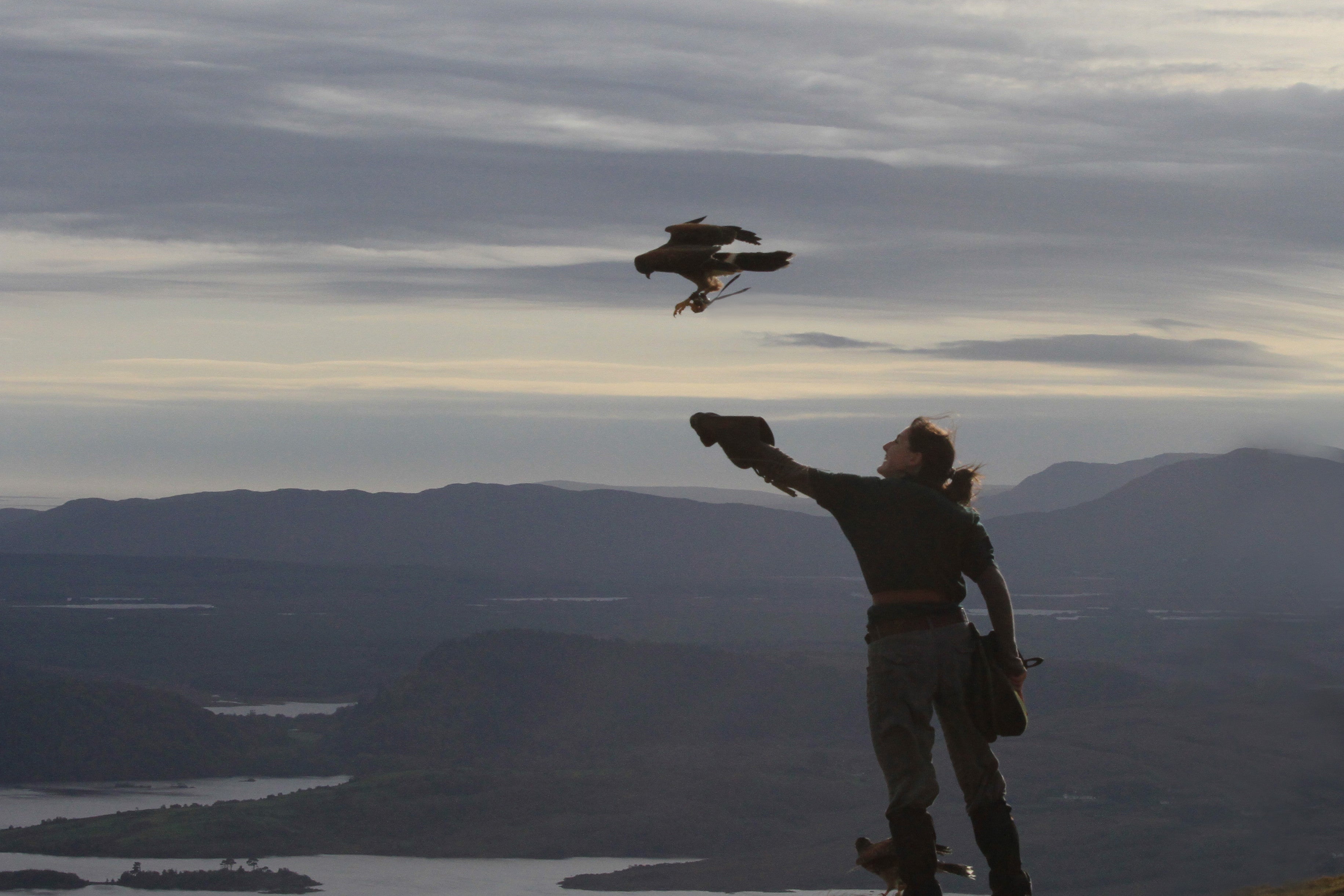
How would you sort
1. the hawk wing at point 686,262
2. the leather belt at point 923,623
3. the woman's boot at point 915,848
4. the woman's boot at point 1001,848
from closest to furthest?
the woman's boot at point 915,848, the leather belt at point 923,623, the woman's boot at point 1001,848, the hawk wing at point 686,262

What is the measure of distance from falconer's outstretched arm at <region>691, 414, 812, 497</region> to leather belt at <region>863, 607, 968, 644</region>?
1.17 m

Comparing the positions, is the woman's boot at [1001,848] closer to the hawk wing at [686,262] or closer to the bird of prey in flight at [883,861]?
the bird of prey in flight at [883,861]

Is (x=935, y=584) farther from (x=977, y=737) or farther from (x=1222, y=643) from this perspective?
(x=1222, y=643)

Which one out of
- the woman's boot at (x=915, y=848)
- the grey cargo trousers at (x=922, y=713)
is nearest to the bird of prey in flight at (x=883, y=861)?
the woman's boot at (x=915, y=848)

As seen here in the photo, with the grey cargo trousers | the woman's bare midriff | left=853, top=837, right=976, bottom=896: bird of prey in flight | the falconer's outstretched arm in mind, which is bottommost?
left=853, top=837, right=976, bottom=896: bird of prey in flight

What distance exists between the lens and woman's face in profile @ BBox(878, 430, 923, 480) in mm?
11945

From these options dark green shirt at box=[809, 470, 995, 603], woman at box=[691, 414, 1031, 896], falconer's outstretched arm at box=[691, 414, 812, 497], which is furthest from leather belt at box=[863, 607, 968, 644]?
falconer's outstretched arm at box=[691, 414, 812, 497]

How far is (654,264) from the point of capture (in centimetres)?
1342

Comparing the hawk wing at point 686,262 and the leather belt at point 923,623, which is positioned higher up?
the hawk wing at point 686,262

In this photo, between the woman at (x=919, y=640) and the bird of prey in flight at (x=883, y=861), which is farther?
the bird of prey in flight at (x=883, y=861)

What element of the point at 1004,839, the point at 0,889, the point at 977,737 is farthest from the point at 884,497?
the point at 0,889

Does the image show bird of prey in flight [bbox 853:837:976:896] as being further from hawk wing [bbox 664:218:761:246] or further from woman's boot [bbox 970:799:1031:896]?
hawk wing [bbox 664:218:761:246]

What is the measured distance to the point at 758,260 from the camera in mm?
13180

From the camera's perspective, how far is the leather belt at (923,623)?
448 inches
